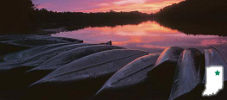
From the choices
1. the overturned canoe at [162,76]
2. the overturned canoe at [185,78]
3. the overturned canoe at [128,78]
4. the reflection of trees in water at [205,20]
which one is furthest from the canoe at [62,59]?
the reflection of trees in water at [205,20]

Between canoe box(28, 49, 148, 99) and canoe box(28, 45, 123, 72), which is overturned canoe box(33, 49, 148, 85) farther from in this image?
canoe box(28, 45, 123, 72)

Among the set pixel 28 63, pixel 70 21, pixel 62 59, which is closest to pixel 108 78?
pixel 62 59

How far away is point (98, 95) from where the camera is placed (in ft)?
6.74

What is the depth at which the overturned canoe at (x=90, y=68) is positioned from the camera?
2428 mm

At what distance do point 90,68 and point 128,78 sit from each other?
0.64 m

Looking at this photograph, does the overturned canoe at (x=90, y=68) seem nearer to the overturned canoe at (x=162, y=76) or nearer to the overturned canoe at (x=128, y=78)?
the overturned canoe at (x=128, y=78)

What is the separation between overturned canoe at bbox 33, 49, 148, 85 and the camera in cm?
243

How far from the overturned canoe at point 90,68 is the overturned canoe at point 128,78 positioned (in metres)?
0.33

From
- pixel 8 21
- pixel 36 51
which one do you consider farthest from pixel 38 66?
pixel 8 21

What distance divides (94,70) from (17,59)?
5.69ft

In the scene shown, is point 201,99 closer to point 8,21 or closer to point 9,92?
A: point 9,92

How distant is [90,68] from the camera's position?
8.82 feet

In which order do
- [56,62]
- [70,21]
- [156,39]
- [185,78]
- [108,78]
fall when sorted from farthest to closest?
[70,21]
[156,39]
[56,62]
[108,78]
[185,78]

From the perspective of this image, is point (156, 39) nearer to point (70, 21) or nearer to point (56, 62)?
point (56, 62)
